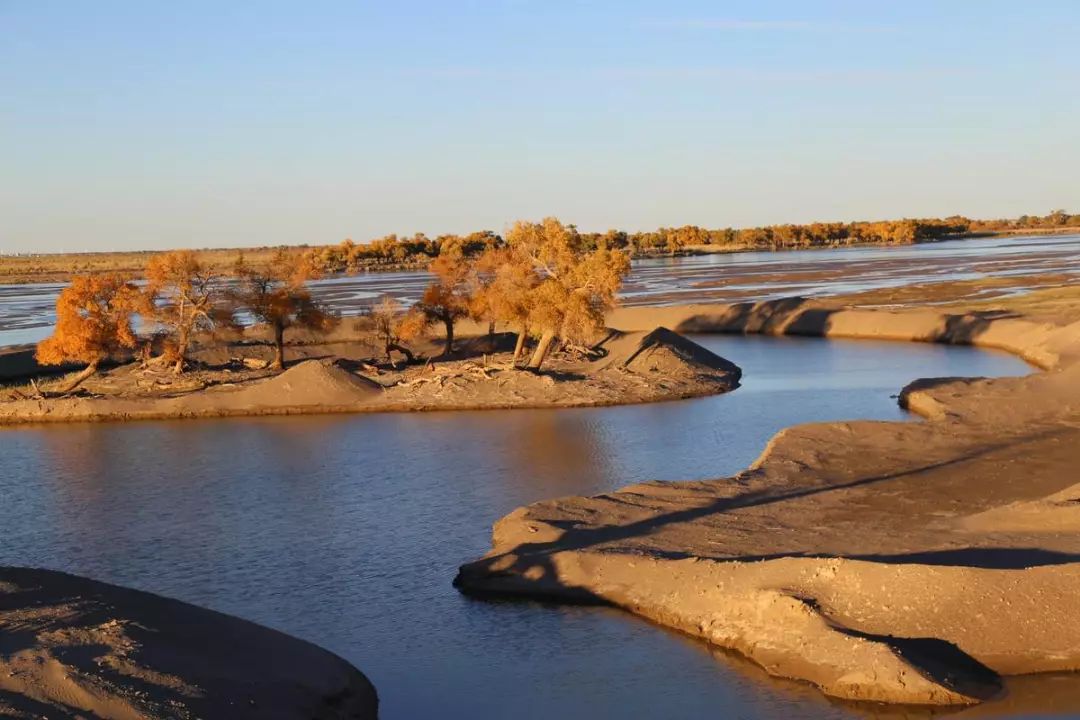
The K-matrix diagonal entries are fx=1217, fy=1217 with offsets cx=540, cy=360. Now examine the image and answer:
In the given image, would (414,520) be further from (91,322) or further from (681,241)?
(681,241)

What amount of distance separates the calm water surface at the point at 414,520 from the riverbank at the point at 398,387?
3.90 ft

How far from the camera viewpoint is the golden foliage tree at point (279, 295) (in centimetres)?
4519

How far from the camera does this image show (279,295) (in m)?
45.4

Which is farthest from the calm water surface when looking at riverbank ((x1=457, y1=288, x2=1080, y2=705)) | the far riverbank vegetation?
the far riverbank vegetation

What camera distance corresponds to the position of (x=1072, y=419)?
94.5 ft

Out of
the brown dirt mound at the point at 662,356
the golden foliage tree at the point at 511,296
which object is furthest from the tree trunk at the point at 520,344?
the brown dirt mound at the point at 662,356

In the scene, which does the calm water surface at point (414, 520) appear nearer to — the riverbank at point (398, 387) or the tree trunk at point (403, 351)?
the riverbank at point (398, 387)

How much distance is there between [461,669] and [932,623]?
18.8ft

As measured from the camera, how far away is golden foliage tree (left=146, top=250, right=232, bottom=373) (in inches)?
1699

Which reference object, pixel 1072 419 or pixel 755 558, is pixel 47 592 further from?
pixel 1072 419

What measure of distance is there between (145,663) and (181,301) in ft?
109

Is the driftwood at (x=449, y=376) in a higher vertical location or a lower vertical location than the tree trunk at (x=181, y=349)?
lower

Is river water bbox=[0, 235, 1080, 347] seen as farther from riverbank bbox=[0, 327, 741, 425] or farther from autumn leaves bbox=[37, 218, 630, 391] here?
riverbank bbox=[0, 327, 741, 425]

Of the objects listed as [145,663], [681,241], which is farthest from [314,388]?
[681,241]
